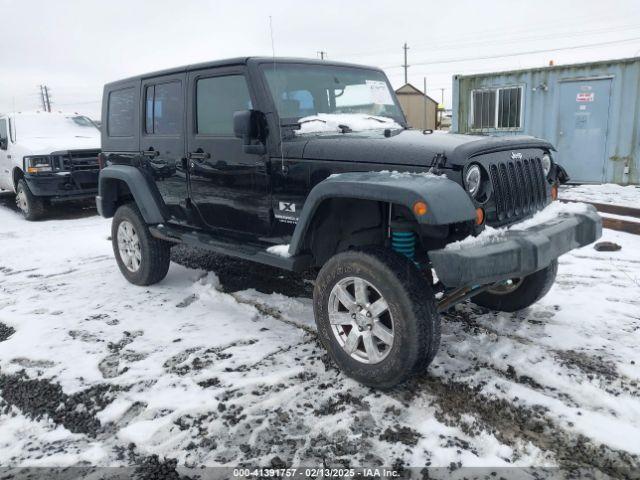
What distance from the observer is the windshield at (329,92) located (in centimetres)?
369

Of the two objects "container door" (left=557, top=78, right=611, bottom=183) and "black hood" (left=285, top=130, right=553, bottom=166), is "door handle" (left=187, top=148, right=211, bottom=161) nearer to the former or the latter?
"black hood" (left=285, top=130, right=553, bottom=166)

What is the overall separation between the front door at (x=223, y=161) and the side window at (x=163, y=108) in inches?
8.6

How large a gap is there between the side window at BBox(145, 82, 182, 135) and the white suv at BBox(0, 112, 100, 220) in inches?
204

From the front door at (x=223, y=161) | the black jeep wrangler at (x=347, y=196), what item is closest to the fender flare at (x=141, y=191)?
the black jeep wrangler at (x=347, y=196)

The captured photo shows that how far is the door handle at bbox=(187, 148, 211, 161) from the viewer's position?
13.4 feet

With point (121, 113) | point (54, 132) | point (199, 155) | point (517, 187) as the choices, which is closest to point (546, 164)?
point (517, 187)

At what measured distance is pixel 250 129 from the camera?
11.2 ft

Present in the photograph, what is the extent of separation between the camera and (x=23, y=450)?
2.54 m

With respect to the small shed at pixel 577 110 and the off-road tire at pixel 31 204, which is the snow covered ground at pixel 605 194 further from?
the off-road tire at pixel 31 204

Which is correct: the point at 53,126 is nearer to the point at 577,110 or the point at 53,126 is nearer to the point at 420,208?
the point at 420,208

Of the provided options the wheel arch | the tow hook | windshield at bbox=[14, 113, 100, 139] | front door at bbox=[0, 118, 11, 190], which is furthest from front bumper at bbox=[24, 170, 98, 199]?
the tow hook

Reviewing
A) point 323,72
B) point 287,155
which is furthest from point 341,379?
point 323,72

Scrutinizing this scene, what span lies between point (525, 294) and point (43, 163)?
8.51m

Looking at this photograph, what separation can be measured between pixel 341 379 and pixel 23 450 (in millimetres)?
1721
